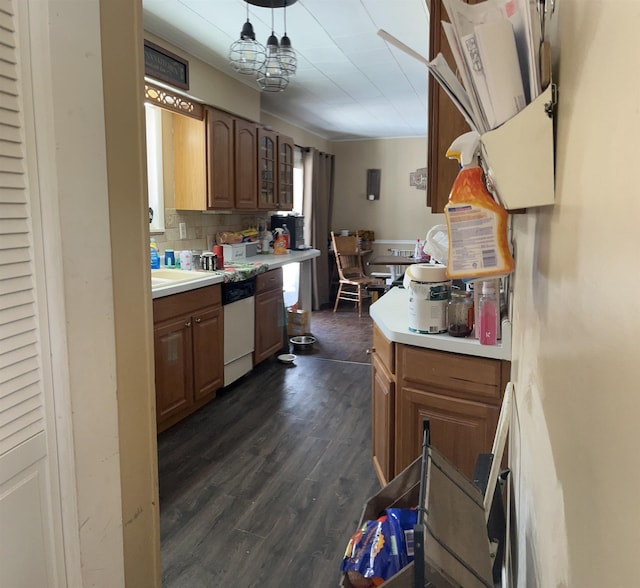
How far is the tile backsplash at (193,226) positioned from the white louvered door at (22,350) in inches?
109

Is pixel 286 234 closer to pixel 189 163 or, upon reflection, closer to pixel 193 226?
pixel 193 226

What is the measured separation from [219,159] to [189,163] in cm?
23

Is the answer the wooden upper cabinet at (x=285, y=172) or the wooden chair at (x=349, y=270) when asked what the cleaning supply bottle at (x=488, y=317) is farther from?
the wooden chair at (x=349, y=270)

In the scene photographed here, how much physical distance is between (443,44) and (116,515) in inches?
70.4

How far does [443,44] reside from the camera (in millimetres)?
1780

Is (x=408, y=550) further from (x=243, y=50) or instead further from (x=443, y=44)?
(x=243, y=50)

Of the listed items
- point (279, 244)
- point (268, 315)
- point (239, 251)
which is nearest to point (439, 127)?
point (268, 315)

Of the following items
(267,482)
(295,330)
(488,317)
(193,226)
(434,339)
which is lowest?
(267,482)

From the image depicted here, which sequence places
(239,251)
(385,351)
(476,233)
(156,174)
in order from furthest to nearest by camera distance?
(239,251) → (156,174) → (385,351) → (476,233)

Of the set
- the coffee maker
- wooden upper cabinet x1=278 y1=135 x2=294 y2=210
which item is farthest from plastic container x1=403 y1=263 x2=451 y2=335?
the coffee maker

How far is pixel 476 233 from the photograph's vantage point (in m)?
0.89

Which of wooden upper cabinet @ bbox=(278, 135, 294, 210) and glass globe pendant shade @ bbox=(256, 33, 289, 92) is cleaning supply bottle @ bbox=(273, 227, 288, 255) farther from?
glass globe pendant shade @ bbox=(256, 33, 289, 92)

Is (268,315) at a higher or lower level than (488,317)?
lower

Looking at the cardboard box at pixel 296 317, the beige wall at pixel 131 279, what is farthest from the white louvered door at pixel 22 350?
the cardboard box at pixel 296 317
